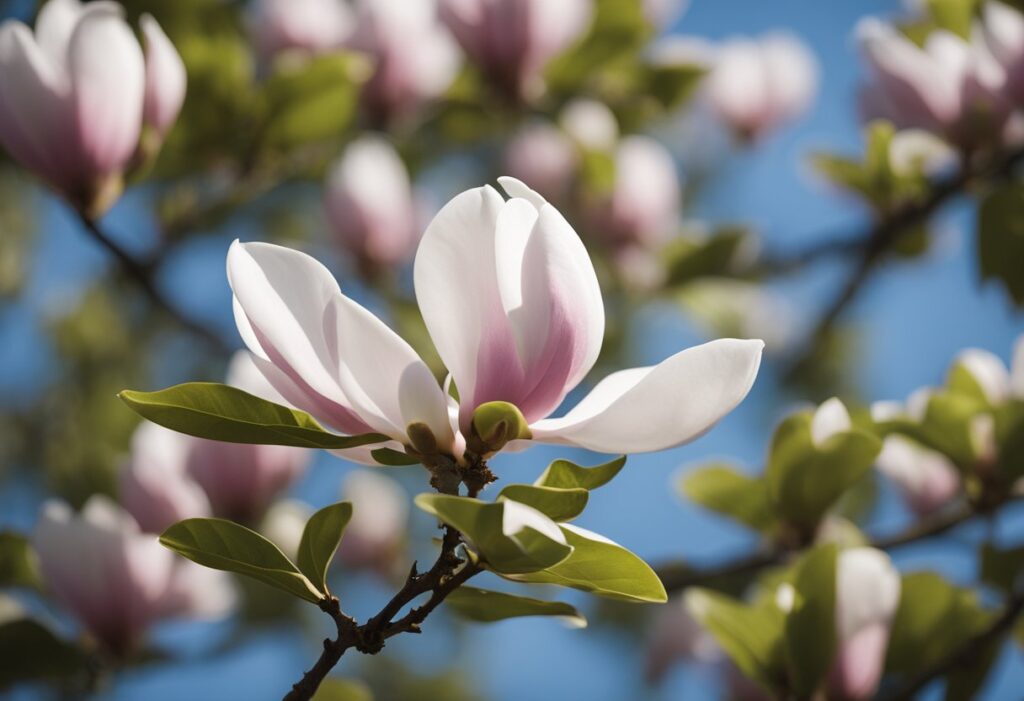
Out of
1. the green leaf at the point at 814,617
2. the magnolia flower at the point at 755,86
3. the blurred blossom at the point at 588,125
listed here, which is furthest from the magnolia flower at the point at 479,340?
the magnolia flower at the point at 755,86

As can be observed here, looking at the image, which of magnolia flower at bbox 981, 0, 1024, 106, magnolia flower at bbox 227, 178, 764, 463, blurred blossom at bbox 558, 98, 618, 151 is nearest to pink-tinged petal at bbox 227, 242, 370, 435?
magnolia flower at bbox 227, 178, 764, 463

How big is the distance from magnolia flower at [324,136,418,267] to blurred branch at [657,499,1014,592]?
548mm

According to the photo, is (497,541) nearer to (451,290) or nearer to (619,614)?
(451,290)

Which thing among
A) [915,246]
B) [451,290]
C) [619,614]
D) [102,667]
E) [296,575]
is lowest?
[619,614]

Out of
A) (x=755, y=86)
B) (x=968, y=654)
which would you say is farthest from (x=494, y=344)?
(x=755, y=86)

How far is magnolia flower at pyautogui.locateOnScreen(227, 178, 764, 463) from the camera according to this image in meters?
0.39

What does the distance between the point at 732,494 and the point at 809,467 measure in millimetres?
93

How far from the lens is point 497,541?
359 mm

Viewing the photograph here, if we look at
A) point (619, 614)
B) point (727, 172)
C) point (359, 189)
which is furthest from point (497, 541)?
point (727, 172)

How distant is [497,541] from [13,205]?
2267mm

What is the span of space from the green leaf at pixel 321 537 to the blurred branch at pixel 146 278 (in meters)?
0.39

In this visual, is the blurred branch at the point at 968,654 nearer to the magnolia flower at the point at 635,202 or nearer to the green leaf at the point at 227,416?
the green leaf at the point at 227,416

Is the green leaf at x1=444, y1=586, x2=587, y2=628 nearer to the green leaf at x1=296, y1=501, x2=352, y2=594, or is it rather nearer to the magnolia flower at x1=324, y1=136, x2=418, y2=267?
the green leaf at x1=296, y1=501, x2=352, y2=594

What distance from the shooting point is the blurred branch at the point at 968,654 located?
708 millimetres
